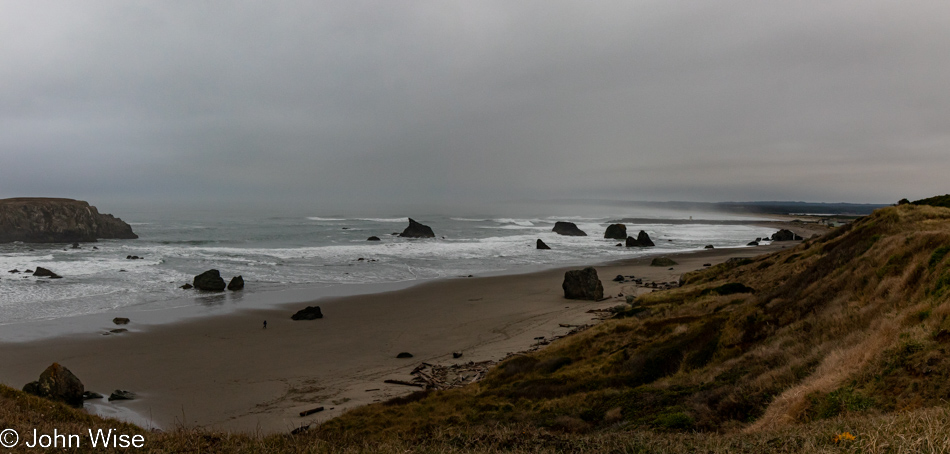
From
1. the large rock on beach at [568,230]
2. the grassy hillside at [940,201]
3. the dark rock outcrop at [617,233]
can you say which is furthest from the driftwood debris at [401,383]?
the large rock on beach at [568,230]

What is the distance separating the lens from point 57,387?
33.0ft

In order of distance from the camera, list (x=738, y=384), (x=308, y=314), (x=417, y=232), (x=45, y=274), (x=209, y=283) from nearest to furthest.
Result: 1. (x=738, y=384)
2. (x=308, y=314)
3. (x=209, y=283)
4. (x=45, y=274)
5. (x=417, y=232)

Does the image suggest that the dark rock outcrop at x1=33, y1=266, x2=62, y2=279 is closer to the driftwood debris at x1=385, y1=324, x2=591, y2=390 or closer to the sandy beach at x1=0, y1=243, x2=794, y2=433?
the sandy beach at x1=0, y1=243, x2=794, y2=433

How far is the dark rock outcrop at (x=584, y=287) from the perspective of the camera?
21.9m

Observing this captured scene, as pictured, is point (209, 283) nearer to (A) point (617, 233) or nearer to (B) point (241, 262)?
(B) point (241, 262)

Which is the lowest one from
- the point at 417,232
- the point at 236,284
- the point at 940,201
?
the point at 236,284

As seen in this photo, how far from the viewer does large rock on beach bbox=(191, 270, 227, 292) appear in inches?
961

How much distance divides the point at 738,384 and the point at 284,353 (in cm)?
1245

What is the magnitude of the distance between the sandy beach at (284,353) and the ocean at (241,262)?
4.83 meters

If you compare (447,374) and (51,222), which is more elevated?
(51,222)

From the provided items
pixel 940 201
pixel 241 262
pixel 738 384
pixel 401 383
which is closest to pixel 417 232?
pixel 241 262

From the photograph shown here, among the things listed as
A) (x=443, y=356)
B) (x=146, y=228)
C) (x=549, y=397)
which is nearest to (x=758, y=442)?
(x=549, y=397)

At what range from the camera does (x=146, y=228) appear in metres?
62.7

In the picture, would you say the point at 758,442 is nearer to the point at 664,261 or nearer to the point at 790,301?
the point at 790,301
